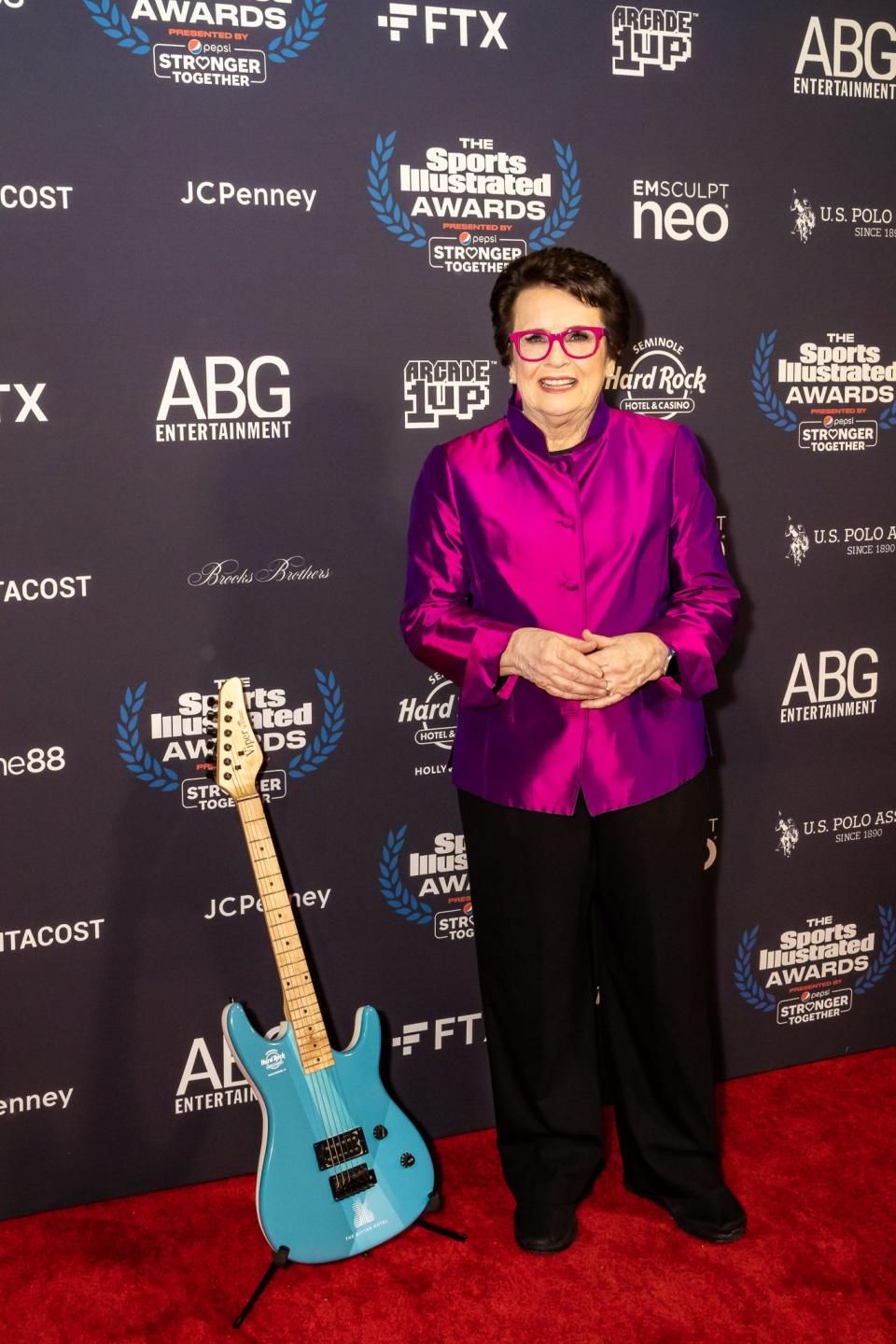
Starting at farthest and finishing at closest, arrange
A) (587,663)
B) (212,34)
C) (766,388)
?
(766,388) < (212,34) < (587,663)

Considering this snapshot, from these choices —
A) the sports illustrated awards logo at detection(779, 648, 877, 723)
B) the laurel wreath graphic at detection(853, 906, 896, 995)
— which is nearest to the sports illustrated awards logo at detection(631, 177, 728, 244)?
the sports illustrated awards logo at detection(779, 648, 877, 723)

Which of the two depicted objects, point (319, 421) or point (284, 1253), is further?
point (319, 421)

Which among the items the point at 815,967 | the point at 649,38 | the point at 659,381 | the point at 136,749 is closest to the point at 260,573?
the point at 136,749

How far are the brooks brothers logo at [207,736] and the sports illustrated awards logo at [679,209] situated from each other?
121 centimetres

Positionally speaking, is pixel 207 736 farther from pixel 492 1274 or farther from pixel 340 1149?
pixel 492 1274

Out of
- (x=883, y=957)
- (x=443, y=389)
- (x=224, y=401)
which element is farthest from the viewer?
(x=883, y=957)

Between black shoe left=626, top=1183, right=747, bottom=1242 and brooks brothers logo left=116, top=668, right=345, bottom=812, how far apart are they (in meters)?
1.15

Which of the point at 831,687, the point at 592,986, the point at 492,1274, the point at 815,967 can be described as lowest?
the point at 492,1274

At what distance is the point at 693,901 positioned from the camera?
222 centimetres

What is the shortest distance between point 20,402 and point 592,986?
1565 millimetres

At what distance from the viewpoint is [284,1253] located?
2.16m

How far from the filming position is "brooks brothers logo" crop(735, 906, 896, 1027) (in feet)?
9.62

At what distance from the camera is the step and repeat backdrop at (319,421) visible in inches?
87.6

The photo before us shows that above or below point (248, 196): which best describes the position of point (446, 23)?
above
